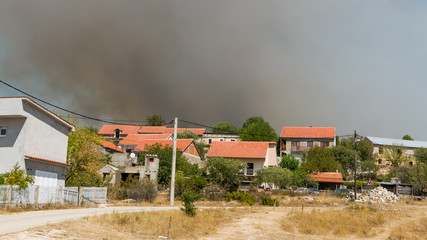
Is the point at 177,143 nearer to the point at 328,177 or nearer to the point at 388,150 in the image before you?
the point at 328,177

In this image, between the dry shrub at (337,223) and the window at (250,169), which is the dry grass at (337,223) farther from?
the window at (250,169)

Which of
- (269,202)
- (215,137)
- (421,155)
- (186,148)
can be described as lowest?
(269,202)

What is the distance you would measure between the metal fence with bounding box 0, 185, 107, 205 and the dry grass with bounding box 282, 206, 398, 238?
1613 cm

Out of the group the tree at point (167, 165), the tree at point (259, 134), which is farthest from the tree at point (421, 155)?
the tree at point (167, 165)

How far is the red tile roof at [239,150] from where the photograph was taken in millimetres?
74031

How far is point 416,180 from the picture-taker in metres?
59.5

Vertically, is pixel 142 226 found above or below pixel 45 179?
below

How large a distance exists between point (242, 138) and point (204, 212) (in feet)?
263

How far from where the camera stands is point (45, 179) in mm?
32094

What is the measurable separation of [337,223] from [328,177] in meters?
42.2

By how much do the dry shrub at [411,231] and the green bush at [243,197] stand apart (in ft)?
55.7

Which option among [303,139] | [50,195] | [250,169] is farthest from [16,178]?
[303,139]

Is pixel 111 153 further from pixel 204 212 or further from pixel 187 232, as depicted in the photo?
pixel 187 232

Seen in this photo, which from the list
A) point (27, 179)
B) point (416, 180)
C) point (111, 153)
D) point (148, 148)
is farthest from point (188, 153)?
point (27, 179)
